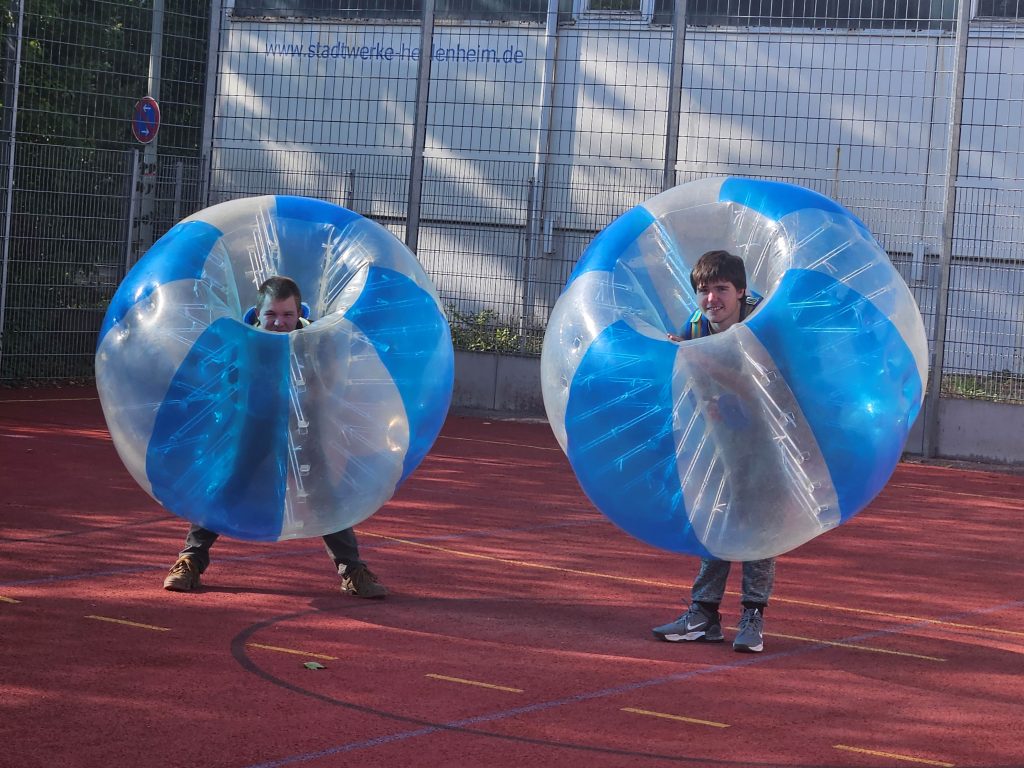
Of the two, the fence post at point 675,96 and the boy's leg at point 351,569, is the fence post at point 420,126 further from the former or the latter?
the boy's leg at point 351,569

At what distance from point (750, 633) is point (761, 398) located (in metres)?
1.22

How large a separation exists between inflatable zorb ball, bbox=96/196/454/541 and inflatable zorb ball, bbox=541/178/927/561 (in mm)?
723

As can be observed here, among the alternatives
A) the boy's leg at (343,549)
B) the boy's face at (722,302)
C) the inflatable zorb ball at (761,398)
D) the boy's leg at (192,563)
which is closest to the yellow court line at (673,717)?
the inflatable zorb ball at (761,398)

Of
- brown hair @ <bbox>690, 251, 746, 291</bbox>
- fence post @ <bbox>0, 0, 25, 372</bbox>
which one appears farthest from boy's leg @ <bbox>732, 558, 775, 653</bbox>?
fence post @ <bbox>0, 0, 25, 372</bbox>

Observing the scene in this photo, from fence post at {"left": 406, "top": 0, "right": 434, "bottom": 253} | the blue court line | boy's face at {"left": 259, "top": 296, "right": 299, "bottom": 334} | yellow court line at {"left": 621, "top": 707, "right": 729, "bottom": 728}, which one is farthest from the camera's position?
fence post at {"left": 406, "top": 0, "right": 434, "bottom": 253}

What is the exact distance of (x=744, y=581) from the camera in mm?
6160

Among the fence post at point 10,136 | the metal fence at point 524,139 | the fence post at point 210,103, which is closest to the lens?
the fence post at point 10,136

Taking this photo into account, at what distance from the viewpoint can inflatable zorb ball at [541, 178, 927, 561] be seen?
17.5ft

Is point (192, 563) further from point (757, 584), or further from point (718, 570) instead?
point (757, 584)

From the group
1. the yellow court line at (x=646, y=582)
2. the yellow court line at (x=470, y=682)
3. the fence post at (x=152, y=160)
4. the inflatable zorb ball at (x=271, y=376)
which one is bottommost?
the yellow court line at (x=646, y=582)

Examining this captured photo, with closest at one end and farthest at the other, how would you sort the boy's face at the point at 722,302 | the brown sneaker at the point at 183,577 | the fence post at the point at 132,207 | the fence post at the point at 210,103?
the boy's face at the point at 722,302 → the brown sneaker at the point at 183,577 → the fence post at the point at 132,207 → the fence post at the point at 210,103

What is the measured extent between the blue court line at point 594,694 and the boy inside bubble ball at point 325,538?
1737 mm

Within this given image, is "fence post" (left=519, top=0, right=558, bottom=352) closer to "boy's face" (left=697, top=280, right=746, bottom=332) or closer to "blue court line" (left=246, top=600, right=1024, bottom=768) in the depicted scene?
"blue court line" (left=246, top=600, right=1024, bottom=768)

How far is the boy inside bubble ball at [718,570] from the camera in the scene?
5750mm
